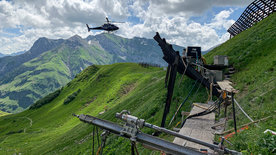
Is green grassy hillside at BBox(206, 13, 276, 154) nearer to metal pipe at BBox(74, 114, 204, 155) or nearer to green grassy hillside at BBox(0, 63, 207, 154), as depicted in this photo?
metal pipe at BBox(74, 114, 204, 155)

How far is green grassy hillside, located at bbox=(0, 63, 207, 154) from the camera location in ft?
93.7

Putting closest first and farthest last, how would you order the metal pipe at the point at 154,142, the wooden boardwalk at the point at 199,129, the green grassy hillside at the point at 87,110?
the metal pipe at the point at 154,142 → the wooden boardwalk at the point at 199,129 → the green grassy hillside at the point at 87,110

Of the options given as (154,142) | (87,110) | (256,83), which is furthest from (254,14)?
(87,110)

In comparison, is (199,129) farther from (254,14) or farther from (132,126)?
(254,14)

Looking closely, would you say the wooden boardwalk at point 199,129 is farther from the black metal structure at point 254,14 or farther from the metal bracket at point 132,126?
the black metal structure at point 254,14

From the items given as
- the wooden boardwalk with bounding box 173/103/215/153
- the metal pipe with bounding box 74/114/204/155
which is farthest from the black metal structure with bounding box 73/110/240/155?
the wooden boardwalk with bounding box 173/103/215/153

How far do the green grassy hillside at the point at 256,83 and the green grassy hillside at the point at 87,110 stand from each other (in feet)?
16.6

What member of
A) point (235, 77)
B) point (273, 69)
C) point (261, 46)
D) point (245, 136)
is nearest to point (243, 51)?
point (261, 46)

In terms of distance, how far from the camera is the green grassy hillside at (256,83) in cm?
650

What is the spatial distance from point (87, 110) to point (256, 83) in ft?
213

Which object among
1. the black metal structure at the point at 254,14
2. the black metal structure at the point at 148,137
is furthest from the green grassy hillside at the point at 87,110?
the black metal structure at the point at 254,14

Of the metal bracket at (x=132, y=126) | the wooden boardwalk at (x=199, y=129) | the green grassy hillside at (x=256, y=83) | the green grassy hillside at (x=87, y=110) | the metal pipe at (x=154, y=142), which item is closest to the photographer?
the metal pipe at (x=154, y=142)

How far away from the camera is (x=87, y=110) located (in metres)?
69.4

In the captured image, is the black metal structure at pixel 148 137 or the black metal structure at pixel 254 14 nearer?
the black metal structure at pixel 148 137
